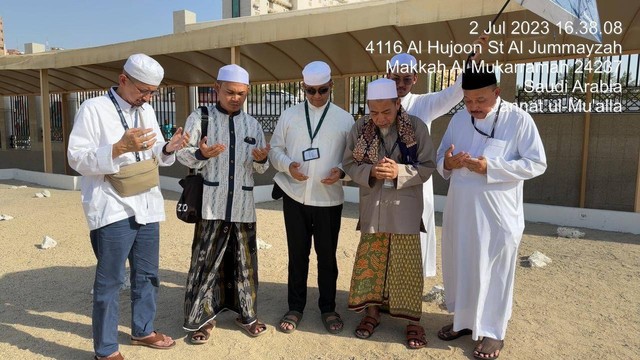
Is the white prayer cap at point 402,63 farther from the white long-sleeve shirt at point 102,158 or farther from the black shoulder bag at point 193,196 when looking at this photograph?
the white long-sleeve shirt at point 102,158

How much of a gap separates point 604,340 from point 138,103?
3.52 metres

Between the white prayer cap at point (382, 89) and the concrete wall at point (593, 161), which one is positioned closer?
the white prayer cap at point (382, 89)

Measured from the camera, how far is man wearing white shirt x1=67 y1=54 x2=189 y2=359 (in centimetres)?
250

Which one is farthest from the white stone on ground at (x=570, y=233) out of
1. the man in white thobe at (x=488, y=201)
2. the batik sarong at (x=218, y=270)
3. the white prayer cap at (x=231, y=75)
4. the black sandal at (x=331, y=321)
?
the white prayer cap at (x=231, y=75)

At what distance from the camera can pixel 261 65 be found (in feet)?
31.3

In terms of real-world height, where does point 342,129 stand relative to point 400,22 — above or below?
below

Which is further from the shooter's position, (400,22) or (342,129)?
(400,22)

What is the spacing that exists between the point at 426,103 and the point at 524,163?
1.08 metres

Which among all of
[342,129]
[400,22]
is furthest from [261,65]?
[342,129]

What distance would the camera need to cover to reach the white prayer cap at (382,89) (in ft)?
9.45

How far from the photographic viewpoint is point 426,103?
3615mm

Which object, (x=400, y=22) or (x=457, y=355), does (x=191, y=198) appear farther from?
(x=400, y=22)

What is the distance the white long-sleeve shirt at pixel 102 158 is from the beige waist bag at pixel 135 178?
0.04 m

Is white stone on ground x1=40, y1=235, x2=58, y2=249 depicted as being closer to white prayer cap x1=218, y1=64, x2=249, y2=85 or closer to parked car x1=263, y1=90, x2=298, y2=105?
white prayer cap x1=218, y1=64, x2=249, y2=85
